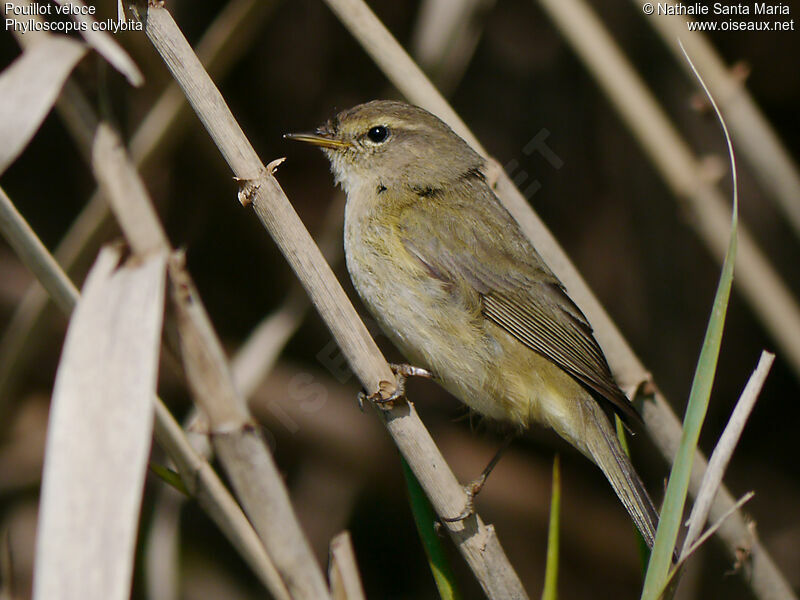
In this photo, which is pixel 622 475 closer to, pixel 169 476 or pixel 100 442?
pixel 169 476

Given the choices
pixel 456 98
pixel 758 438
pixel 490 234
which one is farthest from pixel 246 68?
pixel 758 438

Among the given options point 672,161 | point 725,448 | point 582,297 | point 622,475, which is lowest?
point 622,475

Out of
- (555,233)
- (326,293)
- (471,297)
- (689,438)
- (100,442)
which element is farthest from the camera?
(555,233)

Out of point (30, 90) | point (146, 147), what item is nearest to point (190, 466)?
point (30, 90)

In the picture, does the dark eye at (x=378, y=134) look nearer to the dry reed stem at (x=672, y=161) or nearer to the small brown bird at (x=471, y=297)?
the small brown bird at (x=471, y=297)

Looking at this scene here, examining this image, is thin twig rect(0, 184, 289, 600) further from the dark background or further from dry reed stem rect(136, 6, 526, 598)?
the dark background

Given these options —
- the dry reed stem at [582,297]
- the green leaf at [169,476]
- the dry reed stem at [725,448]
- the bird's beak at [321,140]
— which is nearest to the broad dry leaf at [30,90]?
the green leaf at [169,476]

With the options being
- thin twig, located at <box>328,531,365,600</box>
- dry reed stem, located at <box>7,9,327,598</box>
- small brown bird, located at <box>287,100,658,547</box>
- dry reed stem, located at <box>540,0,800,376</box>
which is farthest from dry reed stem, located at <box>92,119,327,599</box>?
dry reed stem, located at <box>540,0,800,376</box>
